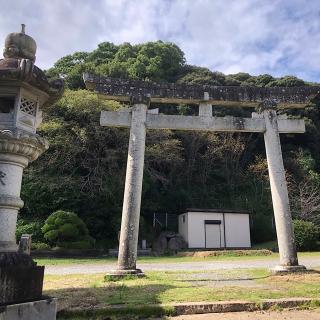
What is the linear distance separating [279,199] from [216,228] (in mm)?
17898

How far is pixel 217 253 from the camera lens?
21797 mm

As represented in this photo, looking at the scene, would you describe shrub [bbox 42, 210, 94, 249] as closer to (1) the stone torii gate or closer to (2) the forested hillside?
(2) the forested hillside

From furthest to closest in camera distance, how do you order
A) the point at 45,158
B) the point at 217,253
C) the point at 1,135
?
the point at 45,158, the point at 217,253, the point at 1,135

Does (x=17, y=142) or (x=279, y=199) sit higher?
(x=279, y=199)

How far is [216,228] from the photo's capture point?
28.3 meters

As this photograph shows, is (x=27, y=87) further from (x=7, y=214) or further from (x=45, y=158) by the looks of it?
(x=45, y=158)

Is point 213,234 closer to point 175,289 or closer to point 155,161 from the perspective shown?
point 155,161

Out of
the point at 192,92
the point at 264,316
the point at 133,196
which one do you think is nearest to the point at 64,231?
the point at 133,196

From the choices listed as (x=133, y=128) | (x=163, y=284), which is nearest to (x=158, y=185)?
(x=133, y=128)

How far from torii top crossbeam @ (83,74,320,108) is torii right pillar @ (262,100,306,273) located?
492 millimetres

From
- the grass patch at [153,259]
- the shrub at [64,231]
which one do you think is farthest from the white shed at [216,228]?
the shrub at [64,231]

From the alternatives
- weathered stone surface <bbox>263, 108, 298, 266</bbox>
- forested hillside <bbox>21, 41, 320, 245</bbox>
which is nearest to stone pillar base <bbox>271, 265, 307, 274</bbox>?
weathered stone surface <bbox>263, 108, 298, 266</bbox>

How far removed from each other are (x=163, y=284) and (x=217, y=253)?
14.0 metres

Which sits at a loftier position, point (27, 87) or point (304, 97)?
point (304, 97)
